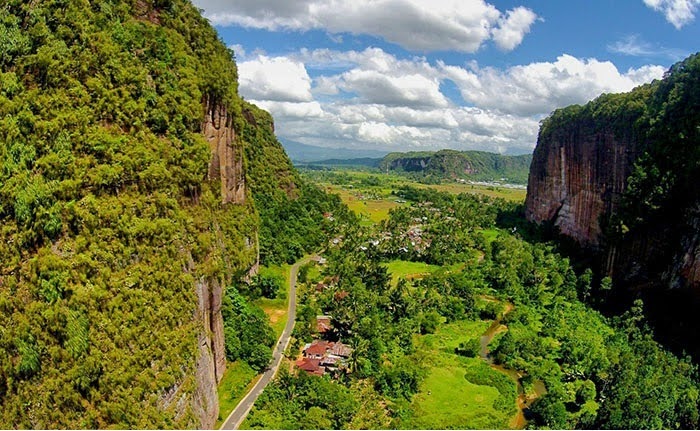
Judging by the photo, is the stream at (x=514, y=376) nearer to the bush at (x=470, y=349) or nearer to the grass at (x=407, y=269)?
the bush at (x=470, y=349)

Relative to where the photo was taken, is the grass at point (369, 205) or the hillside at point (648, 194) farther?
the grass at point (369, 205)

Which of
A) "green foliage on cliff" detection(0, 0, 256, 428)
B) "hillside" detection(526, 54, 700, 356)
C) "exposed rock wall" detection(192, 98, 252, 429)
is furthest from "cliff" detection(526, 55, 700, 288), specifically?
"green foliage on cliff" detection(0, 0, 256, 428)

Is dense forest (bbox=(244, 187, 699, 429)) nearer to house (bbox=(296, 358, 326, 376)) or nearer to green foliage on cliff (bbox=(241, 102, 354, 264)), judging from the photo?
house (bbox=(296, 358, 326, 376))

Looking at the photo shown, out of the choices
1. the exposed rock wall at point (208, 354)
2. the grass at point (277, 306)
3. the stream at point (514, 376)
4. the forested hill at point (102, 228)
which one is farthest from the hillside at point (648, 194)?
the forested hill at point (102, 228)

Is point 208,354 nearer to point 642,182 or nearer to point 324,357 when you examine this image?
point 324,357

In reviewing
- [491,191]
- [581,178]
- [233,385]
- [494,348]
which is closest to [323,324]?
[233,385]

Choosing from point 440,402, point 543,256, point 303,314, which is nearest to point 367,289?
point 303,314
